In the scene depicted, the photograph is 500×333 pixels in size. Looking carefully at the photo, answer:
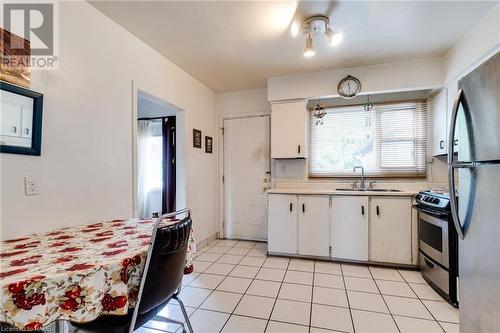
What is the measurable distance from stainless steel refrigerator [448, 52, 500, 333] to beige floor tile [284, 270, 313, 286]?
1375 mm

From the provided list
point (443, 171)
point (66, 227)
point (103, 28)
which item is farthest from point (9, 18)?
point (443, 171)

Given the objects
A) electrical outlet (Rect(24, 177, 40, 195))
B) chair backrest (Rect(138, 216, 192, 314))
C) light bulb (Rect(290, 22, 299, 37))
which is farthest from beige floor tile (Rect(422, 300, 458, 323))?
electrical outlet (Rect(24, 177, 40, 195))

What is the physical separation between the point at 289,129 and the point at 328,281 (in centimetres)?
200

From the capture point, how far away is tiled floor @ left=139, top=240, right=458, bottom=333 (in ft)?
5.96

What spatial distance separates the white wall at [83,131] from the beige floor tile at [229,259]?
139cm

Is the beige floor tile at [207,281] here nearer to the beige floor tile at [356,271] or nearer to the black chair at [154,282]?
the black chair at [154,282]

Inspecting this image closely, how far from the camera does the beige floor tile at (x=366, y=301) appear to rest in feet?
6.68

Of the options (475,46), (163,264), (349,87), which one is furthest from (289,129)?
(163,264)

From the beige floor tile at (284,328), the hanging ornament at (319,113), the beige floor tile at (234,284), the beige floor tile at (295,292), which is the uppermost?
the hanging ornament at (319,113)

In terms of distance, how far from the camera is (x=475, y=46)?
2.25 metres

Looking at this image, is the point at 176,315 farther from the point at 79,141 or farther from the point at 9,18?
the point at 9,18

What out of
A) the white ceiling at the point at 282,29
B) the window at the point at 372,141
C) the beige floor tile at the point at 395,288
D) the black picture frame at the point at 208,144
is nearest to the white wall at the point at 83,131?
the white ceiling at the point at 282,29

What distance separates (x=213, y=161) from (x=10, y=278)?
3310mm

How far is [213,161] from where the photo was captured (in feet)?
13.5
